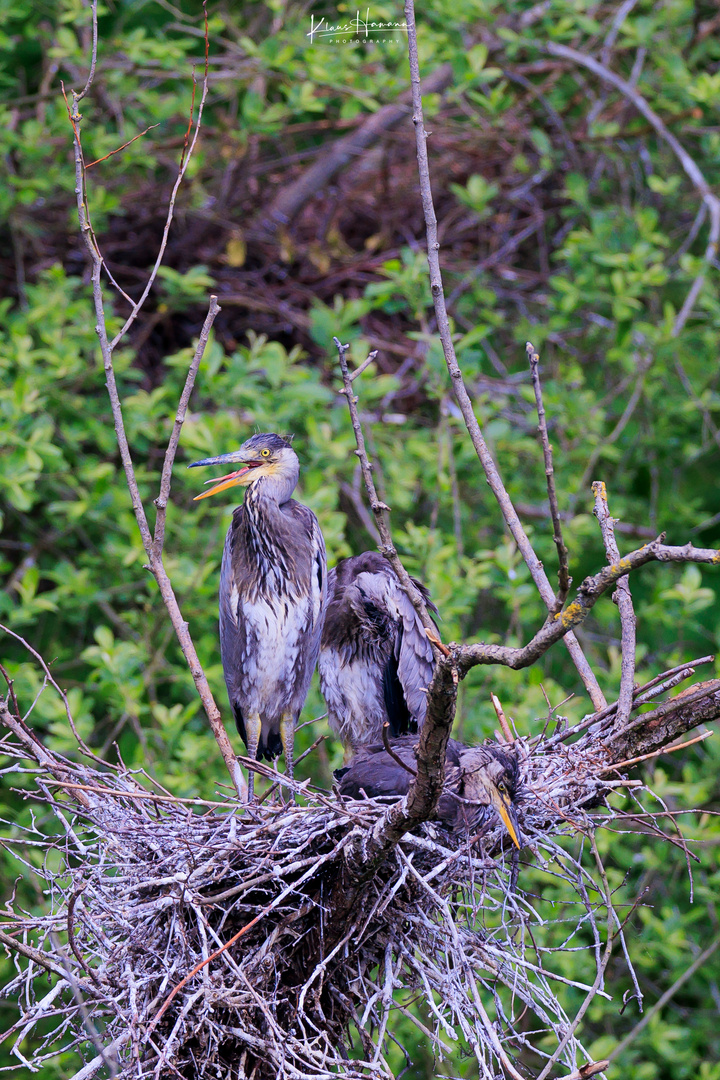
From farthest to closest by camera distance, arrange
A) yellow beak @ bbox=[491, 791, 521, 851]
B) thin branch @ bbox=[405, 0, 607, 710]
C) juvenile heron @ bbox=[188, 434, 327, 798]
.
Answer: juvenile heron @ bbox=[188, 434, 327, 798] → yellow beak @ bbox=[491, 791, 521, 851] → thin branch @ bbox=[405, 0, 607, 710]

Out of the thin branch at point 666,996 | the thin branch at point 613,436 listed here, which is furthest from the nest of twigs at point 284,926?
the thin branch at point 613,436

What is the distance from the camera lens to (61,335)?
4.18m

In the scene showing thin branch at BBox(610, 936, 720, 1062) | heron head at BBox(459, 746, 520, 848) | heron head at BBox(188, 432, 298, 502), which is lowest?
thin branch at BBox(610, 936, 720, 1062)

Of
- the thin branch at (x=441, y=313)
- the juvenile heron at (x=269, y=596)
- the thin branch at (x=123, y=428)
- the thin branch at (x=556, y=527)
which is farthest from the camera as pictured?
the juvenile heron at (x=269, y=596)

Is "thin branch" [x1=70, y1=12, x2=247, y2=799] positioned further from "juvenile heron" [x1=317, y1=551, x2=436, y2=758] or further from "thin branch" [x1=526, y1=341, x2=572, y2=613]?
"thin branch" [x1=526, y1=341, x2=572, y2=613]

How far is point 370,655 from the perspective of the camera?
3.38 meters

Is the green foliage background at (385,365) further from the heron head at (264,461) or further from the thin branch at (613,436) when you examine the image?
the heron head at (264,461)

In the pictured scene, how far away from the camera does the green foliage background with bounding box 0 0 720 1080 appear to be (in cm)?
397

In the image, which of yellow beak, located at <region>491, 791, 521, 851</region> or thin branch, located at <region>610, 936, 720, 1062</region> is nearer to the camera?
yellow beak, located at <region>491, 791, 521, 851</region>

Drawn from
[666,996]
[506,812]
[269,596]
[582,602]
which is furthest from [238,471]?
[666,996]

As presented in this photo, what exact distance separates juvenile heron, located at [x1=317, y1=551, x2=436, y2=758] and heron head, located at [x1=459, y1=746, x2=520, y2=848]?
23.1 inches

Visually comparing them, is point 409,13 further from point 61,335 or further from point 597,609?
point 597,609

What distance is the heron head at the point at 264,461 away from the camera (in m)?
3.32

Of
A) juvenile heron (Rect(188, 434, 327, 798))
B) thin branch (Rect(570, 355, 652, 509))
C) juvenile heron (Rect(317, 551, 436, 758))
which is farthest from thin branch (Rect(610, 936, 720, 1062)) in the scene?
thin branch (Rect(570, 355, 652, 509))
